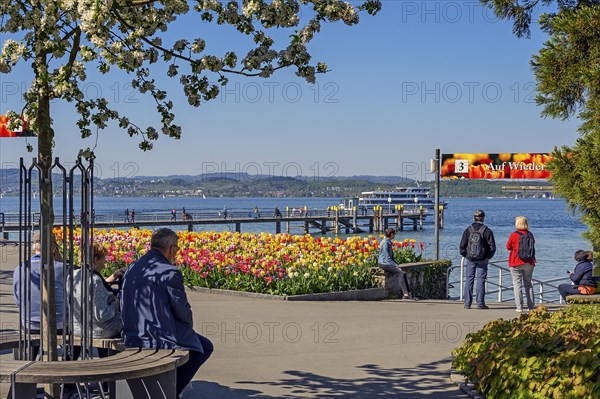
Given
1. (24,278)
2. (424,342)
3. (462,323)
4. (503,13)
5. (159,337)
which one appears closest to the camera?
(24,278)

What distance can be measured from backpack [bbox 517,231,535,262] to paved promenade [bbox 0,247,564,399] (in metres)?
1.00

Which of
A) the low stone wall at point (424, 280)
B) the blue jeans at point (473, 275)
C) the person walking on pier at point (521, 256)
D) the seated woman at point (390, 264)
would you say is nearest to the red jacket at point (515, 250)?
the person walking on pier at point (521, 256)

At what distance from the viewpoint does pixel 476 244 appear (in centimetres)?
1496

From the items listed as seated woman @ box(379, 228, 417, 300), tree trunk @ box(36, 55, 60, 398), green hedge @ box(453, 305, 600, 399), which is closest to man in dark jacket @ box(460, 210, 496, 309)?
seated woman @ box(379, 228, 417, 300)

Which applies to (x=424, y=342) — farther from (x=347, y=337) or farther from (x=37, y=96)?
(x=37, y=96)

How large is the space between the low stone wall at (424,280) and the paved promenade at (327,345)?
32.4 inches

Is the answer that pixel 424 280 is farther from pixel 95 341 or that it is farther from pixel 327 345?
pixel 95 341

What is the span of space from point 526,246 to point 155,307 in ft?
30.2

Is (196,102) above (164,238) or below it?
above

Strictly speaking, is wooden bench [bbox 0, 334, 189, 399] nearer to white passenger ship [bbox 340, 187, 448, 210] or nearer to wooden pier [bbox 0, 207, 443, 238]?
wooden pier [bbox 0, 207, 443, 238]

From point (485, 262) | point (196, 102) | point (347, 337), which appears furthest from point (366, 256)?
point (196, 102)

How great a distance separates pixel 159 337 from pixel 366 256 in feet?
36.0

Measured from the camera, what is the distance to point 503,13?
10.1 meters

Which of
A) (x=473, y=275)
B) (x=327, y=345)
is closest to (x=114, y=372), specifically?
(x=327, y=345)
